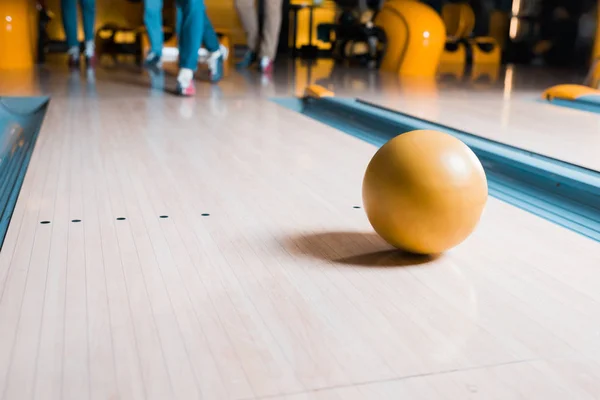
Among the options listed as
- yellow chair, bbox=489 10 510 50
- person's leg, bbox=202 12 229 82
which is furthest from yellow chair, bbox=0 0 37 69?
yellow chair, bbox=489 10 510 50

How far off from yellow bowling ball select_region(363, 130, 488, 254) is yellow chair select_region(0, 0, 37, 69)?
3663 mm

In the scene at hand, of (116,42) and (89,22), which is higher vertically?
(89,22)

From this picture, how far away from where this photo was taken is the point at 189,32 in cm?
331

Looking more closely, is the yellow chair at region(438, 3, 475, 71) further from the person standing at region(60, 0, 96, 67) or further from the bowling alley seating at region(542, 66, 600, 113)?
the person standing at region(60, 0, 96, 67)

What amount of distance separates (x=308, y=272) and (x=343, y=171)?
0.79 meters

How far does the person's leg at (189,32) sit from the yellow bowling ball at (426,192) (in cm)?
224

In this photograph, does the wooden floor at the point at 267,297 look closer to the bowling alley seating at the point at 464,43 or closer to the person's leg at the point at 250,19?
the person's leg at the point at 250,19

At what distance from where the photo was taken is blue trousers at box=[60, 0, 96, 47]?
4.61m

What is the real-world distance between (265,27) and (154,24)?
0.83m

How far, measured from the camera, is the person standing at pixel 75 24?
462 centimetres

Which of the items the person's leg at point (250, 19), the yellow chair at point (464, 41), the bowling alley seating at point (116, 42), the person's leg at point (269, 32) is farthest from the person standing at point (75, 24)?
the yellow chair at point (464, 41)

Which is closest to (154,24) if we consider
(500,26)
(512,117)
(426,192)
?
(512,117)

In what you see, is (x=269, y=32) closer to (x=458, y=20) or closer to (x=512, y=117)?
(x=512, y=117)

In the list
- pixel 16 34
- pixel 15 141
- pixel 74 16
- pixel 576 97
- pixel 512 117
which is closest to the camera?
pixel 15 141
